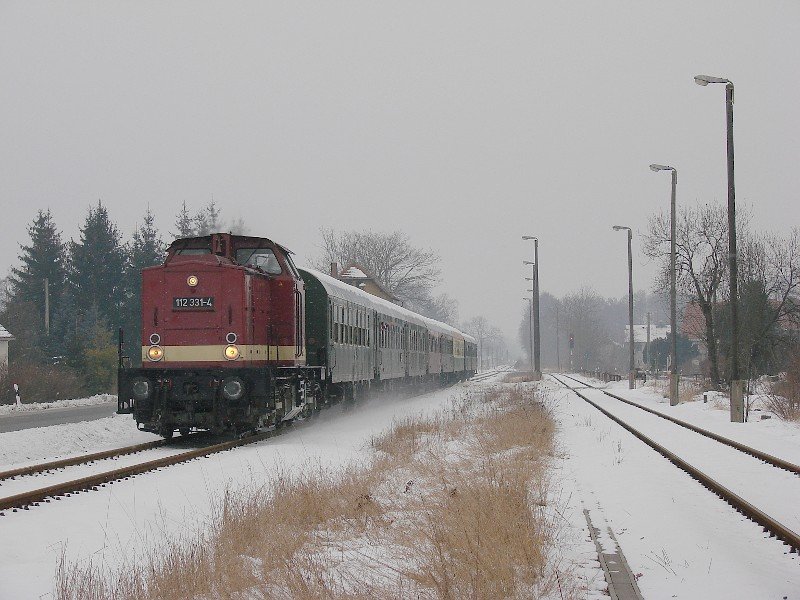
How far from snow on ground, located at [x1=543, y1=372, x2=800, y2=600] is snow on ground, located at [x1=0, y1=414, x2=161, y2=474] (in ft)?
27.3

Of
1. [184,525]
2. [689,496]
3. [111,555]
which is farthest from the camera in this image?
[689,496]

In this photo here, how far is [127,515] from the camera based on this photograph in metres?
9.09

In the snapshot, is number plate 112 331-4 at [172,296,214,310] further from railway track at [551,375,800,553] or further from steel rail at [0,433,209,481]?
railway track at [551,375,800,553]

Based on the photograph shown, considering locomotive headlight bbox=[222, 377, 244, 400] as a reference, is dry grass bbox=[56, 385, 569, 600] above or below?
below

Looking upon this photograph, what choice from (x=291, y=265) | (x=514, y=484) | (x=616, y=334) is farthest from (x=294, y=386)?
(x=616, y=334)

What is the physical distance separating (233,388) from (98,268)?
157 feet

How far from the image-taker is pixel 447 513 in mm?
8203

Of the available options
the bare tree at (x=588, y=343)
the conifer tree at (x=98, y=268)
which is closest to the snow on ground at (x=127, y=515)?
the conifer tree at (x=98, y=268)

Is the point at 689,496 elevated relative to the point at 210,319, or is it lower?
lower

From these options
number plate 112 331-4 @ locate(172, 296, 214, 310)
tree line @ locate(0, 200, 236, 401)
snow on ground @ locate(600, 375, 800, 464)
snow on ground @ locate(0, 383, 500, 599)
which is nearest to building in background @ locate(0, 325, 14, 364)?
tree line @ locate(0, 200, 236, 401)

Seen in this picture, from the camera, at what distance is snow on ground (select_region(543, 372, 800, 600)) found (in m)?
6.42

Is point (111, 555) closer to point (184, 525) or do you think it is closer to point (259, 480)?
point (184, 525)

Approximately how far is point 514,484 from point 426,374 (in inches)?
1160

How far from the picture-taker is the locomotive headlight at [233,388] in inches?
603
